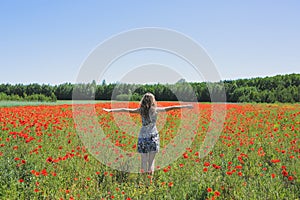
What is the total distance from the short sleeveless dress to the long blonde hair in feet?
0.27

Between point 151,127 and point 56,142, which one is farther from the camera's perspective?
point 56,142

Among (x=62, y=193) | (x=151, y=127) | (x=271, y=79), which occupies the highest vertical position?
(x=271, y=79)

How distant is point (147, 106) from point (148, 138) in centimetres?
61

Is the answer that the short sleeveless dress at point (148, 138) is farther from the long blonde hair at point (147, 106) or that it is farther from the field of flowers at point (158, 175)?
the field of flowers at point (158, 175)

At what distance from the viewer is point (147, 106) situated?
5.70 meters

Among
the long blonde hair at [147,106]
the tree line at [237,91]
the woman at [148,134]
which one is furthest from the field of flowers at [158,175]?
the tree line at [237,91]

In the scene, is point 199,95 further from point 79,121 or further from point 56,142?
point 56,142

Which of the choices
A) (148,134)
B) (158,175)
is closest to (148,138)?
(148,134)

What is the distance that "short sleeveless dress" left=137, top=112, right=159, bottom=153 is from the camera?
5.75 meters

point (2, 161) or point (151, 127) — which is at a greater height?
point (151, 127)

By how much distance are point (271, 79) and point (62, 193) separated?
5499 centimetres

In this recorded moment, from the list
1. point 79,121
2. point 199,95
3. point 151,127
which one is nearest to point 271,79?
point 199,95

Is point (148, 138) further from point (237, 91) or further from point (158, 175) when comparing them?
point (237, 91)

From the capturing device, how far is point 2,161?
576cm
